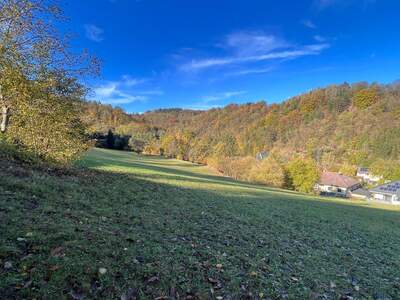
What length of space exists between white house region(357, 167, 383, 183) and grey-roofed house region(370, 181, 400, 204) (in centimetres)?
1993

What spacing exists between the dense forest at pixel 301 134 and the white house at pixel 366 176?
2.27 m

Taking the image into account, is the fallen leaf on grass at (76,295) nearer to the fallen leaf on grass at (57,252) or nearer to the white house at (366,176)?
the fallen leaf on grass at (57,252)

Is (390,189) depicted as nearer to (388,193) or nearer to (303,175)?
(388,193)

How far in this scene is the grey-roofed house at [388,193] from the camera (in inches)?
2169

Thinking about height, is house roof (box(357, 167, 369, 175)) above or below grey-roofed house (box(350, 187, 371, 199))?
above

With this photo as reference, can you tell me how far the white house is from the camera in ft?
255

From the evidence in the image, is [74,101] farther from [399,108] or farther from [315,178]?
[399,108]

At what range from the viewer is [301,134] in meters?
104

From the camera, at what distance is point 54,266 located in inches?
125

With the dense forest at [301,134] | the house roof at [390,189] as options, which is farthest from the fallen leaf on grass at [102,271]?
the house roof at [390,189]

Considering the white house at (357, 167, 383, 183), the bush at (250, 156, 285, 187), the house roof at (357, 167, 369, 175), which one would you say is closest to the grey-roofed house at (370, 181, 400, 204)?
the white house at (357, 167, 383, 183)

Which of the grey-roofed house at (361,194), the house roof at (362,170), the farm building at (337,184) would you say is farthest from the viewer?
the house roof at (362,170)

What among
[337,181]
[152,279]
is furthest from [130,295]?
[337,181]

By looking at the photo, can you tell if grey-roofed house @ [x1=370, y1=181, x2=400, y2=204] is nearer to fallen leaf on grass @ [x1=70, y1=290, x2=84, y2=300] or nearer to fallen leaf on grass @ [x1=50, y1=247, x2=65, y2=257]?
fallen leaf on grass @ [x1=50, y1=247, x2=65, y2=257]
